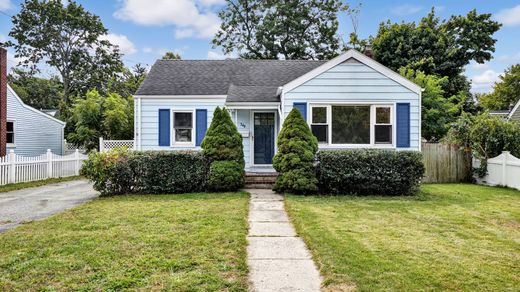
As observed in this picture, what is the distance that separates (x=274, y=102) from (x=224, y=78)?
3569 millimetres

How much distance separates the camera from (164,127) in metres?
13.7

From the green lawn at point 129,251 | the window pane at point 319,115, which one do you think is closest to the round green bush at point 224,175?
the green lawn at point 129,251

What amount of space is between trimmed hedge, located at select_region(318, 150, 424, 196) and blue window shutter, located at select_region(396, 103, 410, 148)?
5.69 ft

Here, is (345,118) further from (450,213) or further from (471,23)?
(471,23)

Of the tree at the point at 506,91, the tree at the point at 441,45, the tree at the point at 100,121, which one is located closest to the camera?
the tree at the point at 100,121

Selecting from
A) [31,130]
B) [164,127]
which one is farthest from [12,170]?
[31,130]

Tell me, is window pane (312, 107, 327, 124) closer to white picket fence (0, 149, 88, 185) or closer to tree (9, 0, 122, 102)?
white picket fence (0, 149, 88, 185)

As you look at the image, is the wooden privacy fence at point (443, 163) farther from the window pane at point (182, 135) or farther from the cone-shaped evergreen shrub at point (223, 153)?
the window pane at point (182, 135)

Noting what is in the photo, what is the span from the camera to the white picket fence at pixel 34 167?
41.5ft

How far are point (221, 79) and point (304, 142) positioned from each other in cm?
652

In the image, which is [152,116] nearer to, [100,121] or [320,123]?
[320,123]

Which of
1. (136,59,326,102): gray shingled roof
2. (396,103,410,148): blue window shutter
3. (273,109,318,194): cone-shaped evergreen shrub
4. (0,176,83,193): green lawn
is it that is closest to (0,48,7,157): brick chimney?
(0,176,83,193): green lawn

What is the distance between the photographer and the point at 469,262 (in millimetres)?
4258

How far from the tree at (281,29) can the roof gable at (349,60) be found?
17159 mm
